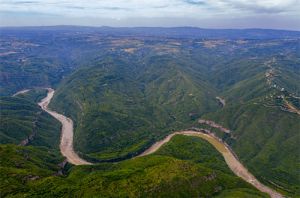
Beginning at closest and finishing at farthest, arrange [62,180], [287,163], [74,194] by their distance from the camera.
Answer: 1. [74,194]
2. [62,180]
3. [287,163]

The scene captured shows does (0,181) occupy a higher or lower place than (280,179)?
higher

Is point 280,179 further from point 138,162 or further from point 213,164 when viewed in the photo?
point 138,162

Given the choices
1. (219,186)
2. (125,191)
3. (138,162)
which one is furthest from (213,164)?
(125,191)

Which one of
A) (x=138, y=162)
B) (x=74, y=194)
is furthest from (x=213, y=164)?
(x=74, y=194)

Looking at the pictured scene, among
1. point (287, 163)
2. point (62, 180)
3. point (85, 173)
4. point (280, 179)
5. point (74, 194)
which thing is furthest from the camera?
point (287, 163)

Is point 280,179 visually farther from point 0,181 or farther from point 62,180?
point 0,181

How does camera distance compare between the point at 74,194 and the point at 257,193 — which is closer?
the point at 74,194
